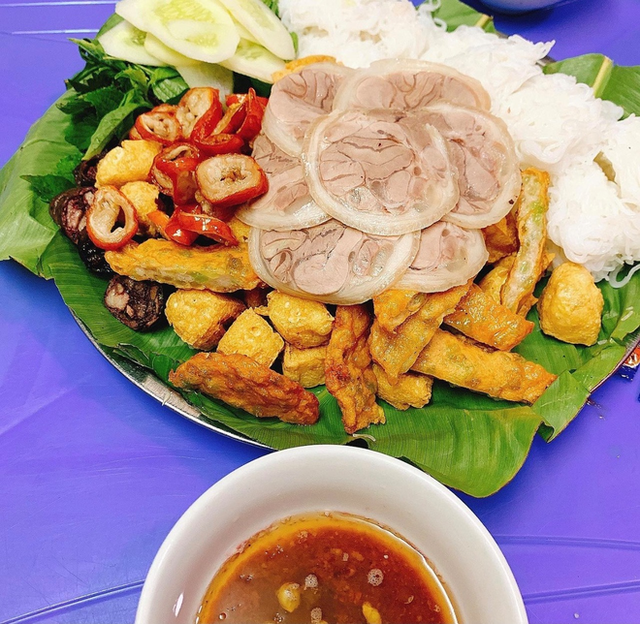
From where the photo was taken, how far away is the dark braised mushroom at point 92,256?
286cm

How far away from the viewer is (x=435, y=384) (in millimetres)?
2846

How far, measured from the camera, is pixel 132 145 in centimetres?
305

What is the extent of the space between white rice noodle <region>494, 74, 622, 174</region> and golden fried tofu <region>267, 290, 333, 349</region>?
139 centimetres

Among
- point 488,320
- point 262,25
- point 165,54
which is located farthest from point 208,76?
point 488,320

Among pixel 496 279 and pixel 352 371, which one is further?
pixel 496 279

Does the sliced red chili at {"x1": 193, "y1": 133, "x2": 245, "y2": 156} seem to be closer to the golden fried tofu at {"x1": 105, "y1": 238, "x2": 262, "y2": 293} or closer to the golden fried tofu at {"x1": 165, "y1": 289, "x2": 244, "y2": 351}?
the golden fried tofu at {"x1": 105, "y1": 238, "x2": 262, "y2": 293}

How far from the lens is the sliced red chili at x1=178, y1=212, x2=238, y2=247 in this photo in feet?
8.70

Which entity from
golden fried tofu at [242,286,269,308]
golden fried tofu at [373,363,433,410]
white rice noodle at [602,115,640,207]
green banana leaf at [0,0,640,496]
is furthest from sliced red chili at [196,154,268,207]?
white rice noodle at [602,115,640,207]

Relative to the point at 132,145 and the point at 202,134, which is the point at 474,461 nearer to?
the point at 202,134

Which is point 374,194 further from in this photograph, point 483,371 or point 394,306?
point 483,371

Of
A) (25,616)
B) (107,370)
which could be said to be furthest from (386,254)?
(25,616)

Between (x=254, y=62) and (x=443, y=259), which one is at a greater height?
(x=254, y=62)

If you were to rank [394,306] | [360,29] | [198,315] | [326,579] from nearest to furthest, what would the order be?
[326,579] → [394,306] → [198,315] → [360,29]

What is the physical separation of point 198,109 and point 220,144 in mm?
419
